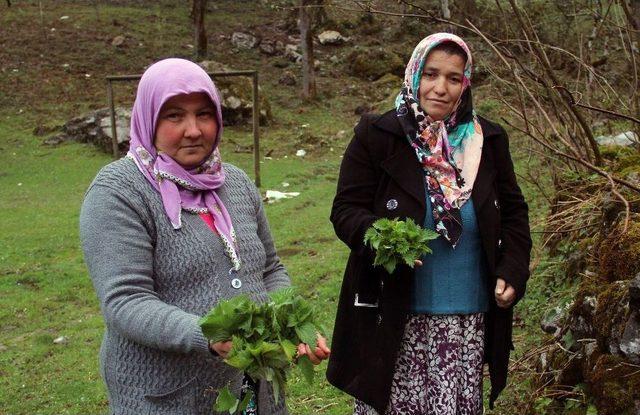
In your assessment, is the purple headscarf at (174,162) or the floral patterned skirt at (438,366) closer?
the purple headscarf at (174,162)

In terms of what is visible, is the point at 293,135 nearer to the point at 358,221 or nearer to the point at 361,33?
the point at 361,33

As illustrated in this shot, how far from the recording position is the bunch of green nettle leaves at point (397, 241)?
2.51 meters

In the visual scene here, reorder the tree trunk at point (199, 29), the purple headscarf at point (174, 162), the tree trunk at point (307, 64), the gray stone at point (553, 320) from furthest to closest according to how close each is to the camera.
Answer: the tree trunk at point (199, 29)
the tree trunk at point (307, 64)
the gray stone at point (553, 320)
the purple headscarf at point (174, 162)

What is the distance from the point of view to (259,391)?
2.28 metres

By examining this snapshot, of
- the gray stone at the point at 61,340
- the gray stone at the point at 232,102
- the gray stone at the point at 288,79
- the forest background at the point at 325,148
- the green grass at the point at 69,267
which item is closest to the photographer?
the forest background at the point at 325,148

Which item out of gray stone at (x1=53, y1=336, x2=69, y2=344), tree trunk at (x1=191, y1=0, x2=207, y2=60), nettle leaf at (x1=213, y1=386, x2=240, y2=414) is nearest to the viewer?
nettle leaf at (x1=213, y1=386, x2=240, y2=414)

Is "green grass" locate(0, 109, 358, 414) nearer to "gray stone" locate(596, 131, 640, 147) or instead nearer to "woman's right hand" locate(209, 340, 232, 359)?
"woman's right hand" locate(209, 340, 232, 359)

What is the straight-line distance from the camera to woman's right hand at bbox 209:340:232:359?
6.32 ft

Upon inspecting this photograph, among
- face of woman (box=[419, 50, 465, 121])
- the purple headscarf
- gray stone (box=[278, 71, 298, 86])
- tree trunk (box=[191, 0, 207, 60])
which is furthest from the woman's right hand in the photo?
tree trunk (box=[191, 0, 207, 60])

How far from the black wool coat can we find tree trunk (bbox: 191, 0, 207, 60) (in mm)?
21069

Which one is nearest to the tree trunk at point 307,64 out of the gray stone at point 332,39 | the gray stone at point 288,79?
the gray stone at point 288,79

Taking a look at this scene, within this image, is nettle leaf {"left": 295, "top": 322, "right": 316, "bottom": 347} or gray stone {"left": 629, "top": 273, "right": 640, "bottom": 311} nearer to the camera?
nettle leaf {"left": 295, "top": 322, "right": 316, "bottom": 347}

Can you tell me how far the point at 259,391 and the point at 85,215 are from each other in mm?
752

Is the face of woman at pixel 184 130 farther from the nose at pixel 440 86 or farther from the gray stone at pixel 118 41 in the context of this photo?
the gray stone at pixel 118 41
